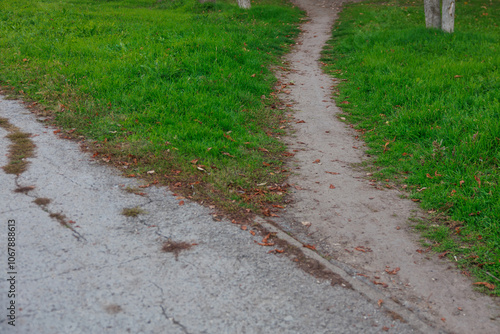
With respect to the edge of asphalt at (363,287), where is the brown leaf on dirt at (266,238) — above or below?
above

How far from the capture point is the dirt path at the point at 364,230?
3258 millimetres

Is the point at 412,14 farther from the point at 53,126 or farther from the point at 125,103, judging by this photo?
the point at 53,126

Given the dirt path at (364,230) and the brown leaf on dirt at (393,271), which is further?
the brown leaf on dirt at (393,271)

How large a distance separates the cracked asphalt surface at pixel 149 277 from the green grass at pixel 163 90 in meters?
0.72

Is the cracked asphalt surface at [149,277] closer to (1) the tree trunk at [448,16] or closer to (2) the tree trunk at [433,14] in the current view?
(1) the tree trunk at [448,16]

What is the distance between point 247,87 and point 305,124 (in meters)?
1.64

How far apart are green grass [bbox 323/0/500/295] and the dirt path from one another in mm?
272

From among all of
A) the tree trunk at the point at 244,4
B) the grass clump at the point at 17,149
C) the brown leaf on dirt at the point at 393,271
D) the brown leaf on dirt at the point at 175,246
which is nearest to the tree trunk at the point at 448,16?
the tree trunk at the point at 244,4

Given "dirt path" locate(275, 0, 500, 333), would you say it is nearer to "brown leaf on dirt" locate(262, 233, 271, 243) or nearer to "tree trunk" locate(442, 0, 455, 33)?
"brown leaf on dirt" locate(262, 233, 271, 243)

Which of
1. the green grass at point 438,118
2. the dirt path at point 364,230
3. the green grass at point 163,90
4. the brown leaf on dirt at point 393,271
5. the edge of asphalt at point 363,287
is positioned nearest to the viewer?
the edge of asphalt at point 363,287

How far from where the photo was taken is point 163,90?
711 centimetres

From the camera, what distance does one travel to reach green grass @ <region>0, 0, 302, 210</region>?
5.34 meters

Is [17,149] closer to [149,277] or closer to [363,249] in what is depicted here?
[149,277]

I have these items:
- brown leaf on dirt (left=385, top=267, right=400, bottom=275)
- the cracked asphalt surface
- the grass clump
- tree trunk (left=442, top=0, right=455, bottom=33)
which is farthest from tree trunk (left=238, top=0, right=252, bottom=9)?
brown leaf on dirt (left=385, top=267, right=400, bottom=275)
